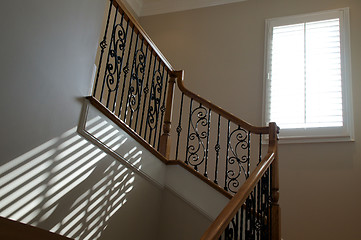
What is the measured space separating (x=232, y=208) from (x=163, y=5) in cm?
570

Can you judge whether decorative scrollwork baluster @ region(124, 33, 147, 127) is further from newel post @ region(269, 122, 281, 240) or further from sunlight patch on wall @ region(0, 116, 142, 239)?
newel post @ region(269, 122, 281, 240)

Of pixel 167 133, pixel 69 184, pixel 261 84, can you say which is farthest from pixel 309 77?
pixel 69 184

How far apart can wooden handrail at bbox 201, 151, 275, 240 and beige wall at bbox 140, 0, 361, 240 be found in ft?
7.61

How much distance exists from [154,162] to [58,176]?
1.44 metres

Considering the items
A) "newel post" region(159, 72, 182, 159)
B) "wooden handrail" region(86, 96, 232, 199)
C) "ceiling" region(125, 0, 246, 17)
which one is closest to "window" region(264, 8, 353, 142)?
"ceiling" region(125, 0, 246, 17)

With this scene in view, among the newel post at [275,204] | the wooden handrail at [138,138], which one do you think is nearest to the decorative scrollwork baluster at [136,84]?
the wooden handrail at [138,138]

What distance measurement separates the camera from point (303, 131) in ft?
18.5

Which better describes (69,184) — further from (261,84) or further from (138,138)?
(261,84)

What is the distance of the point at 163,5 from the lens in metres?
Answer: 7.43

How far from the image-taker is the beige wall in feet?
16.9

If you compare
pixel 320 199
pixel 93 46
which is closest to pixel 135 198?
pixel 93 46

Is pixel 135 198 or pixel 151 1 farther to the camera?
pixel 151 1

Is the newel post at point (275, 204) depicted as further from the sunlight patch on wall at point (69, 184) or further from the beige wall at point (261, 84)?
the beige wall at point (261, 84)

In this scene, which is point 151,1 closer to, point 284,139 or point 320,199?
Result: point 284,139
